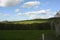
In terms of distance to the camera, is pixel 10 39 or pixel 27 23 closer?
pixel 10 39

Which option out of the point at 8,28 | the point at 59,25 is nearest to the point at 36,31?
the point at 8,28

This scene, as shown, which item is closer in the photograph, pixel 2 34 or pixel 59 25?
pixel 59 25

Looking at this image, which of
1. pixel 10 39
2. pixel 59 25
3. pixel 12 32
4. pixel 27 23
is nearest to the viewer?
pixel 59 25

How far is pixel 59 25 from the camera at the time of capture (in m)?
5.50

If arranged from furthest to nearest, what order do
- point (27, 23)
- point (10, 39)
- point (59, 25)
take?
point (27, 23) < point (10, 39) < point (59, 25)

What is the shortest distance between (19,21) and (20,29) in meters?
0.74

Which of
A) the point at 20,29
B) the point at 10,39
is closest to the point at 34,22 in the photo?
the point at 20,29

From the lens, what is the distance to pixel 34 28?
756cm

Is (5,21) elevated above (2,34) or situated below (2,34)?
above

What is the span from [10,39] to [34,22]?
56.4 inches

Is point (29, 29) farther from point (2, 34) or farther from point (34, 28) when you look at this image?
point (2, 34)

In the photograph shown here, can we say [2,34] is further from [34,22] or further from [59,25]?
[59,25]

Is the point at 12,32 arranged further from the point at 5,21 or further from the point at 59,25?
the point at 59,25

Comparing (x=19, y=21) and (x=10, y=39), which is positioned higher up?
(x=19, y=21)
